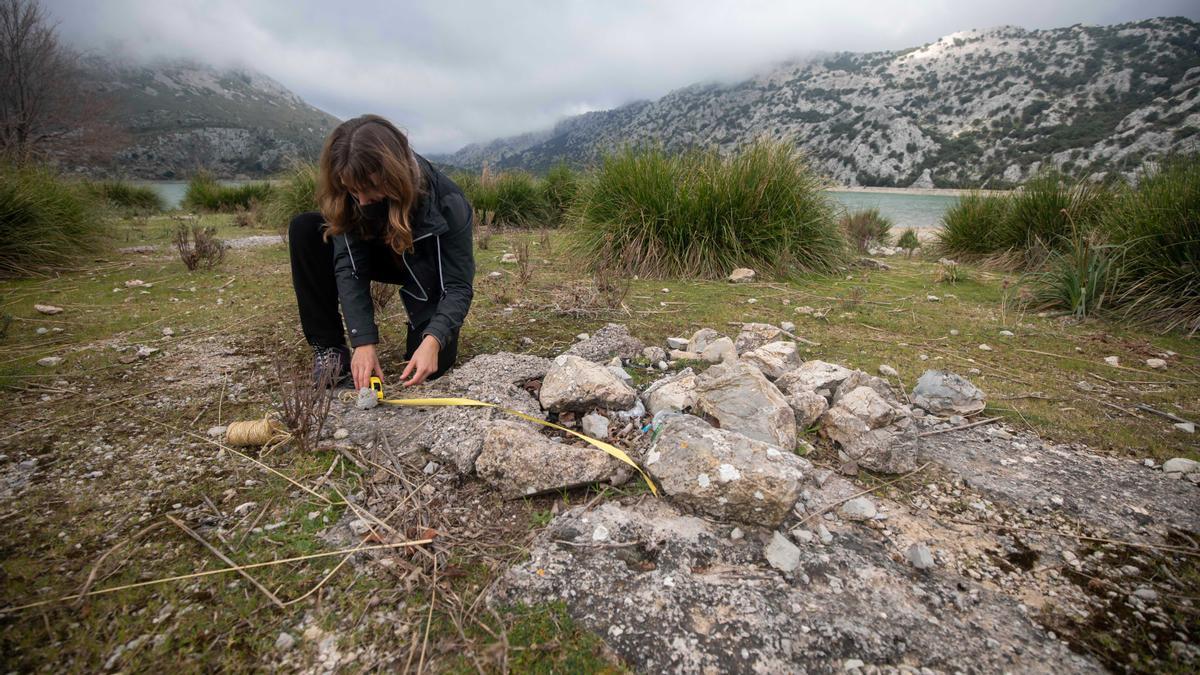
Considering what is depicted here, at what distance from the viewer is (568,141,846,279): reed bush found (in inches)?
182

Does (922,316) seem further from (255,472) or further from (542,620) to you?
(255,472)

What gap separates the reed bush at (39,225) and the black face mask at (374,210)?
443 cm

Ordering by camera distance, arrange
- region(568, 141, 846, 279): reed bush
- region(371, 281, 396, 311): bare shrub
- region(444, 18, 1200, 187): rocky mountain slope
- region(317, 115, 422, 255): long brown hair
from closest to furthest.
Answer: region(317, 115, 422, 255): long brown hair
region(371, 281, 396, 311): bare shrub
region(568, 141, 846, 279): reed bush
region(444, 18, 1200, 187): rocky mountain slope

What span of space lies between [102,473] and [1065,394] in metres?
3.76

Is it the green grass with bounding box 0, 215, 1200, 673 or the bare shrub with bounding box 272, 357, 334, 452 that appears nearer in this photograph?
the green grass with bounding box 0, 215, 1200, 673

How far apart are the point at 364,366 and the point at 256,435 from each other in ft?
1.40

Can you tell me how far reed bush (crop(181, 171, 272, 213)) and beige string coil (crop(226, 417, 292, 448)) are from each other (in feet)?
39.8

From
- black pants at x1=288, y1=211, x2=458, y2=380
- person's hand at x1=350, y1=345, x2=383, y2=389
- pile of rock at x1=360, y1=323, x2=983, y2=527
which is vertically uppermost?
black pants at x1=288, y1=211, x2=458, y2=380

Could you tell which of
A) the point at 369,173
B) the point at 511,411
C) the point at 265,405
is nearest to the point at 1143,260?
the point at 511,411

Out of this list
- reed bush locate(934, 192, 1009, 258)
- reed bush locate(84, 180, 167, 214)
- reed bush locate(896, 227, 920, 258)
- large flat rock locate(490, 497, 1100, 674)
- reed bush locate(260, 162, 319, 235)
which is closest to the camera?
large flat rock locate(490, 497, 1100, 674)

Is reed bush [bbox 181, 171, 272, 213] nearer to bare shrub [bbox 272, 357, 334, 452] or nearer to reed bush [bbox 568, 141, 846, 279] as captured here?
reed bush [bbox 568, 141, 846, 279]

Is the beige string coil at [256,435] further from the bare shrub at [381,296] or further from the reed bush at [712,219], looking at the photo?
the reed bush at [712,219]

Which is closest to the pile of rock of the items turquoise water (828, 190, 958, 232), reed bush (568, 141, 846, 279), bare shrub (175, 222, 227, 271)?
reed bush (568, 141, 846, 279)

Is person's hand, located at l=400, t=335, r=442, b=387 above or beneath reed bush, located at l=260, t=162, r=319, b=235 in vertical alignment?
beneath
